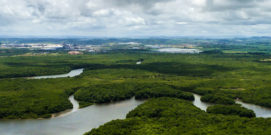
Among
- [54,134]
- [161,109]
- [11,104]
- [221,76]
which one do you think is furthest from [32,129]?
[221,76]

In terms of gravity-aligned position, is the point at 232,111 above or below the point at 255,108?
above

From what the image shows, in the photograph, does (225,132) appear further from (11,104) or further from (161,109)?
(11,104)

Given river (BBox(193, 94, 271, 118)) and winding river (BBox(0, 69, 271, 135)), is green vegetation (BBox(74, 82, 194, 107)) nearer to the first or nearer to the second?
Answer: winding river (BBox(0, 69, 271, 135))

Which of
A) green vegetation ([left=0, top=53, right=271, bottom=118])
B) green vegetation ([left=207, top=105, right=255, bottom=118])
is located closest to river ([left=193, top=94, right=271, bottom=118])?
green vegetation ([left=0, top=53, right=271, bottom=118])

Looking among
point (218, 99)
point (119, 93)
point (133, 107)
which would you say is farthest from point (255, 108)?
point (119, 93)

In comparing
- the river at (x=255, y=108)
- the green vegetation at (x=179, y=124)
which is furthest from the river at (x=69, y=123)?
the river at (x=255, y=108)

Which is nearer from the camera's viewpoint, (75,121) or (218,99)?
(75,121)

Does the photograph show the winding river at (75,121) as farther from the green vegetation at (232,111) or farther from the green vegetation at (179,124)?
the green vegetation at (179,124)

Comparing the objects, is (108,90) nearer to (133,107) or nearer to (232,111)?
(133,107)
